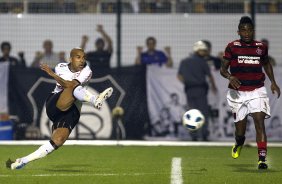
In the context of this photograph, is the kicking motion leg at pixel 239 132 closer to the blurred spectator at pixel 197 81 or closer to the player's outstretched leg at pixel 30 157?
the player's outstretched leg at pixel 30 157

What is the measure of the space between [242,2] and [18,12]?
208 inches

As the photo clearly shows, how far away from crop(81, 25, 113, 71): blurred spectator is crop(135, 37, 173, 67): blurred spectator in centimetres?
73

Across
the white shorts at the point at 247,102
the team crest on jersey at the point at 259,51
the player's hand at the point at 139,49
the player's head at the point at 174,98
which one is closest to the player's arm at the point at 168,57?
the player's hand at the point at 139,49

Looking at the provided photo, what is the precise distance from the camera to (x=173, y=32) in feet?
69.3

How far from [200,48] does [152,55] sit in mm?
1380

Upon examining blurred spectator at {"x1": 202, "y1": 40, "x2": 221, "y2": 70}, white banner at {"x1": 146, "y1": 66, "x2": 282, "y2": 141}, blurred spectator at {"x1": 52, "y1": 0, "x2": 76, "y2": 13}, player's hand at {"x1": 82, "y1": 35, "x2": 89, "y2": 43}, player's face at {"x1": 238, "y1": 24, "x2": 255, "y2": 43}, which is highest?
blurred spectator at {"x1": 52, "y1": 0, "x2": 76, "y2": 13}

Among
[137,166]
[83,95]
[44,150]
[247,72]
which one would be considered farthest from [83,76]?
[247,72]

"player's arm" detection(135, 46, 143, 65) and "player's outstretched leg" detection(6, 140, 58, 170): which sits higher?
"player's arm" detection(135, 46, 143, 65)

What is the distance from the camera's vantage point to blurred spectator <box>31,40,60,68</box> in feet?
69.7

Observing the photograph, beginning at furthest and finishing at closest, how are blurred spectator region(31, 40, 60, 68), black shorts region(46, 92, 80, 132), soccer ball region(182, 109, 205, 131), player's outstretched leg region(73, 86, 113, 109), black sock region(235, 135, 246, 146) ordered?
blurred spectator region(31, 40, 60, 68)
soccer ball region(182, 109, 205, 131)
black sock region(235, 135, 246, 146)
black shorts region(46, 92, 80, 132)
player's outstretched leg region(73, 86, 113, 109)

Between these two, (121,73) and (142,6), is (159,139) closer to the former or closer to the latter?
(121,73)

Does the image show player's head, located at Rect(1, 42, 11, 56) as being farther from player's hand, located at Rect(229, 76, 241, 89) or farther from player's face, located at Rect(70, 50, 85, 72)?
player's hand, located at Rect(229, 76, 241, 89)

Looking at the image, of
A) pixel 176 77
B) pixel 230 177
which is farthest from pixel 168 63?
pixel 230 177

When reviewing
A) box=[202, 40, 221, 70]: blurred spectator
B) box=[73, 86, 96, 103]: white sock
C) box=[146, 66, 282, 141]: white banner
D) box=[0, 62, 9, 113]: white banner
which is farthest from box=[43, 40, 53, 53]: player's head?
box=[73, 86, 96, 103]: white sock
